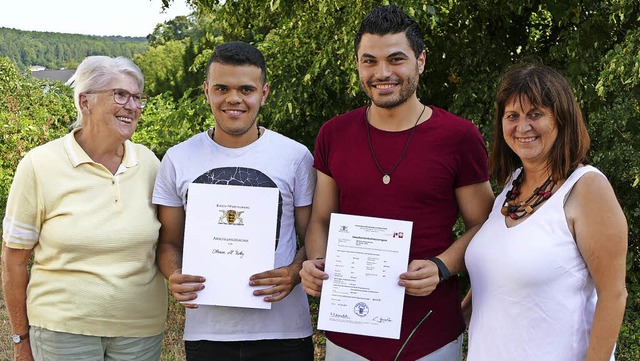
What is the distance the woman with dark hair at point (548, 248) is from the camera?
248 cm

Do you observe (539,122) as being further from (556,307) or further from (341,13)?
(341,13)

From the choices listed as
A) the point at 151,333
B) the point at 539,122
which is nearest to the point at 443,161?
the point at 539,122

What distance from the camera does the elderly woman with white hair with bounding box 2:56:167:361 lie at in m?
3.05

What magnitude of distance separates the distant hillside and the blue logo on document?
98998 mm

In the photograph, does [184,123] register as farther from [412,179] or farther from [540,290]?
[540,290]

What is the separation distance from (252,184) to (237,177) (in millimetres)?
69

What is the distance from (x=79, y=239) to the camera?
3023 mm

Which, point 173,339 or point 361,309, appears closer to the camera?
point 361,309

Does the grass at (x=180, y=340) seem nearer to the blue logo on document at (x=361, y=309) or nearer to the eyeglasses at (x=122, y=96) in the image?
the eyeglasses at (x=122, y=96)

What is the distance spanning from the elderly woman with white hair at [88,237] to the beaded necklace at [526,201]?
4.82 ft

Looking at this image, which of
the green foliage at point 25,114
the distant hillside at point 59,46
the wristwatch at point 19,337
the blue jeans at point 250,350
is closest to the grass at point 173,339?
the wristwatch at point 19,337
